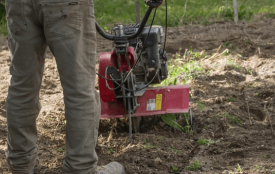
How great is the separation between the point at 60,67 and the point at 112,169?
83 cm

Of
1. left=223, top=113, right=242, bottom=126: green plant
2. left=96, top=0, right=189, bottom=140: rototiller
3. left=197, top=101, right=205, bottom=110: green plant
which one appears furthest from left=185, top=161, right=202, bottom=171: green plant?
left=197, top=101, right=205, bottom=110: green plant

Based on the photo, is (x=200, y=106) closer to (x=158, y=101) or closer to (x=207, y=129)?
(x=207, y=129)

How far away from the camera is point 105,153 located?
131 inches

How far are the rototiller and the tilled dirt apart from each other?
0.75 ft

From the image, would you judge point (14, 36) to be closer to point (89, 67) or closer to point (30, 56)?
point (30, 56)

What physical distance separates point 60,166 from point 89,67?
100 centimetres

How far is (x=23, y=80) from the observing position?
7.71ft

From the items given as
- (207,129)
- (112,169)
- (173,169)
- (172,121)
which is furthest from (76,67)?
(207,129)

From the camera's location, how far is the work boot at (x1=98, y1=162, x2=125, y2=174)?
267 centimetres

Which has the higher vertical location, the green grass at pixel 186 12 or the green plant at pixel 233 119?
the green grass at pixel 186 12

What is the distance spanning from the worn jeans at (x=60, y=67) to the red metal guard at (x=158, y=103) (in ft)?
4.11

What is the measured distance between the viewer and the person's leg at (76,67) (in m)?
2.19

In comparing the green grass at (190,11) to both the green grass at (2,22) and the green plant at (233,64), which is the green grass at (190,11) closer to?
the green grass at (2,22)

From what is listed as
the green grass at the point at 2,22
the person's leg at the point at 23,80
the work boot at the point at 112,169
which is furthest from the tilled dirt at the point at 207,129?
the green grass at the point at 2,22
